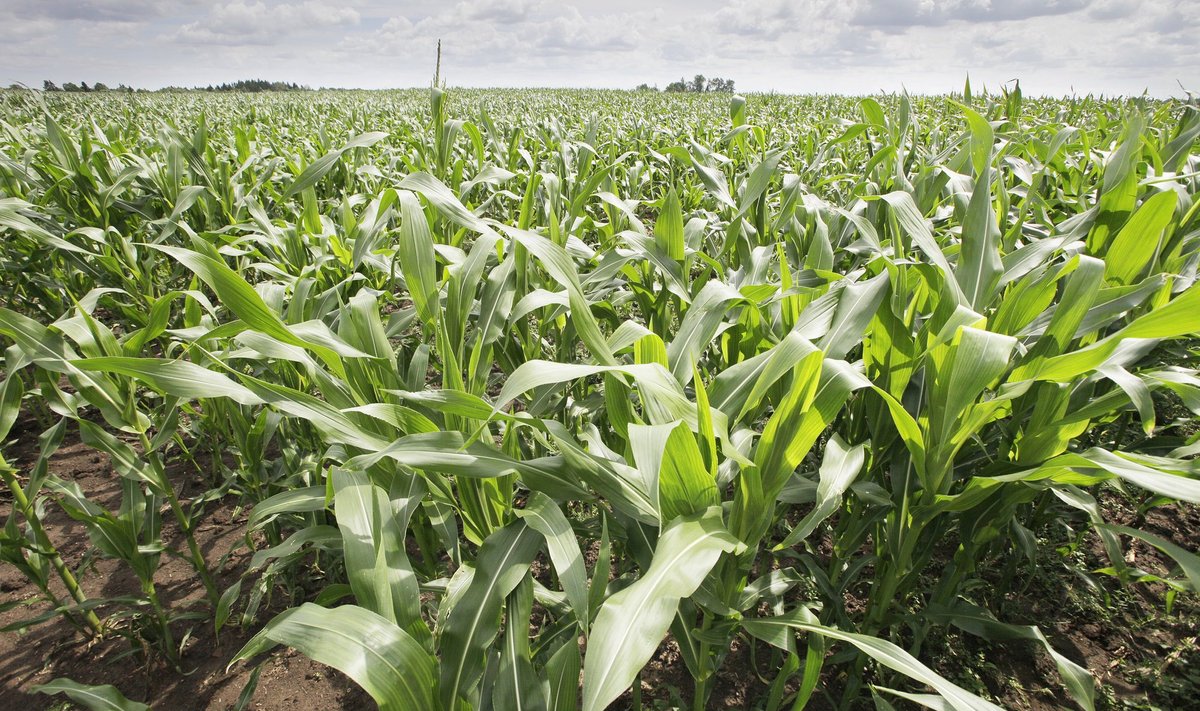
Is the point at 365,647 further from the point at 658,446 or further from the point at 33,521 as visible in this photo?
the point at 33,521

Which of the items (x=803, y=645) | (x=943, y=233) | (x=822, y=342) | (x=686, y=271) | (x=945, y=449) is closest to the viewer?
(x=945, y=449)

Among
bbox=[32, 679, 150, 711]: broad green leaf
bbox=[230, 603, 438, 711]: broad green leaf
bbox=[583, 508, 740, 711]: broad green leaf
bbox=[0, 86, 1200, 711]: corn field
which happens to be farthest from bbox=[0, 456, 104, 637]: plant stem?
bbox=[583, 508, 740, 711]: broad green leaf

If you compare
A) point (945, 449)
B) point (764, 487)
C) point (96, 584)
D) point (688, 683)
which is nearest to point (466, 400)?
point (764, 487)

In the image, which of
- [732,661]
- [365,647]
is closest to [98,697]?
[365,647]

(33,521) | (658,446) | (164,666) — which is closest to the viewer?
(658,446)

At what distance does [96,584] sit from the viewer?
1.93 metres

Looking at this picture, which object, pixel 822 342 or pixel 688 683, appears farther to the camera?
pixel 688 683

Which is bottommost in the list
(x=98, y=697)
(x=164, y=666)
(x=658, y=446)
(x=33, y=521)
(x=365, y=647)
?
(x=164, y=666)

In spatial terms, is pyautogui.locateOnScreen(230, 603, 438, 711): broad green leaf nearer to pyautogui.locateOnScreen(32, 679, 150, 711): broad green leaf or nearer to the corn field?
the corn field

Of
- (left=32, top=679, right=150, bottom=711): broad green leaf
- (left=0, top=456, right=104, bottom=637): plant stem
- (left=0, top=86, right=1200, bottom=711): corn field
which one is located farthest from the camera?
(left=0, top=456, right=104, bottom=637): plant stem

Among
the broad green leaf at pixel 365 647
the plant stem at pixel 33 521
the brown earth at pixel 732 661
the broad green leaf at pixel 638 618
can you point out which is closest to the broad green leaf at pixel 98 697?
the brown earth at pixel 732 661

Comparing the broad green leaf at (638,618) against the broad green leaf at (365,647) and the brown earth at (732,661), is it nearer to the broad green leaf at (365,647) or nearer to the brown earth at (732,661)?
the broad green leaf at (365,647)

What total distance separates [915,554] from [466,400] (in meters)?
1.20

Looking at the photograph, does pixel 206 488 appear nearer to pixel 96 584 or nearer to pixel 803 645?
pixel 96 584
